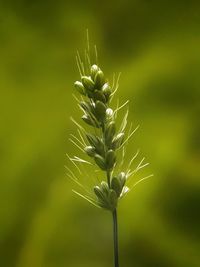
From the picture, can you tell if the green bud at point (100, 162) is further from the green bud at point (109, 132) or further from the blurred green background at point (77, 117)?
the blurred green background at point (77, 117)

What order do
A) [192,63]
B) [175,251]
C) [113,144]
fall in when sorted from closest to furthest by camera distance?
[113,144] < [175,251] < [192,63]

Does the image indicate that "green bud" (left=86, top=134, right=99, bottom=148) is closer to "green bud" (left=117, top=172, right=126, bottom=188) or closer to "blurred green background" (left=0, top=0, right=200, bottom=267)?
"green bud" (left=117, top=172, right=126, bottom=188)

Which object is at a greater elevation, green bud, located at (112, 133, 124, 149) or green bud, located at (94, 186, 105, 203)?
green bud, located at (112, 133, 124, 149)

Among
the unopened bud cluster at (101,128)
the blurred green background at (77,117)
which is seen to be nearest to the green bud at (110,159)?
the unopened bud cluster at (101,128)

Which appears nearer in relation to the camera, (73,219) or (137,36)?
(73,219)

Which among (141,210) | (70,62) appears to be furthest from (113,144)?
(70,62)

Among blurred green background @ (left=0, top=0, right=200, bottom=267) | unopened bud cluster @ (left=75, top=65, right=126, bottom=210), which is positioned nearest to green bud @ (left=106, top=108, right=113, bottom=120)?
unopened bud cluster @ (left=75, top=65, right=126, bottom=210)

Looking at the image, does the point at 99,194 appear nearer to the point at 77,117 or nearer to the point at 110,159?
the point at 110,159

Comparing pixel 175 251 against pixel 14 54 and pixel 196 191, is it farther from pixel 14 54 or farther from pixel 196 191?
pixel 14 54
